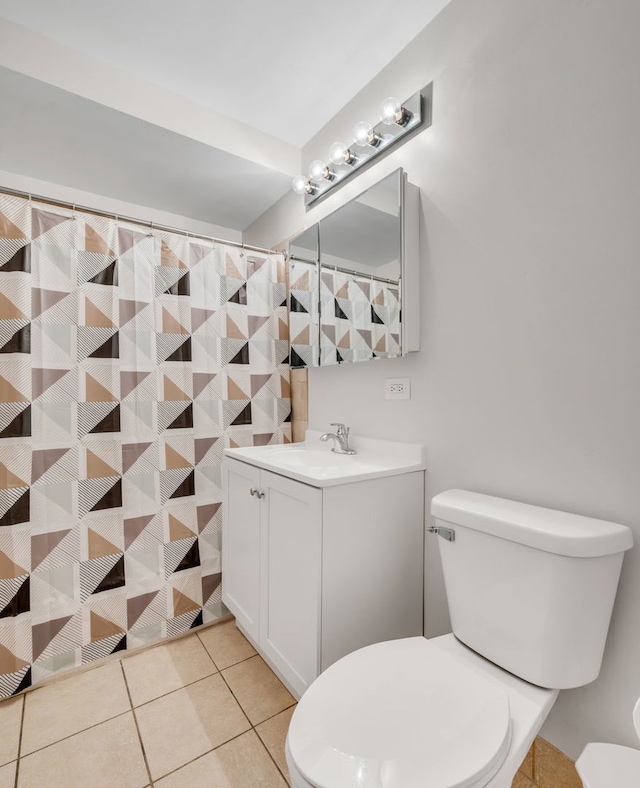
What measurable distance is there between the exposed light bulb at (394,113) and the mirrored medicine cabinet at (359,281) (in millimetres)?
228

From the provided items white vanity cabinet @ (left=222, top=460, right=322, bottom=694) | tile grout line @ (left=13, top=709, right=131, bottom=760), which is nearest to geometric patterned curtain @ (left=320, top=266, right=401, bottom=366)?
white vanity cabinet @ (left=222, top=460, right=322, bottom=694)

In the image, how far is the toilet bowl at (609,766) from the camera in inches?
33.2

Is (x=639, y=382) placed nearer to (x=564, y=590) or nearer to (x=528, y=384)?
(x=528, y=384)

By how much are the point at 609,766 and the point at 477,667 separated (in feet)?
1.00

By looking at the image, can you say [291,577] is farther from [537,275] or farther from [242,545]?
[537,275]

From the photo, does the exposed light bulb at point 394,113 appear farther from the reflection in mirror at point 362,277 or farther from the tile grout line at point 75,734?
the tile grout line at point 75,734

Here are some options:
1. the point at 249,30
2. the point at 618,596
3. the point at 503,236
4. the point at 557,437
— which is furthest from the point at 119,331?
the point at 618,596

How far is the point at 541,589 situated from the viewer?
92 cm

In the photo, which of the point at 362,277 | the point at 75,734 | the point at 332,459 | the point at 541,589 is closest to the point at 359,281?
the point at 362,277

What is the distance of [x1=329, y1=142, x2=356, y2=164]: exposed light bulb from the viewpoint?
Answer: 69.4 inches

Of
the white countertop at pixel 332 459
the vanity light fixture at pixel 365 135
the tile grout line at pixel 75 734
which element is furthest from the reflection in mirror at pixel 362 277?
the tile grout line at pixel 75 734

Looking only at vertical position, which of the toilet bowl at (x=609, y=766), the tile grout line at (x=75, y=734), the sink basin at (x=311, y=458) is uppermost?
the sink basin at (x=311, y=458)

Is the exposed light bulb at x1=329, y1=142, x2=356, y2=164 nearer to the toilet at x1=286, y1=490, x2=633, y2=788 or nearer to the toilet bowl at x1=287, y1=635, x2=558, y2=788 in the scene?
the toilet at x1=286, y1=490, x2=633, y2=788

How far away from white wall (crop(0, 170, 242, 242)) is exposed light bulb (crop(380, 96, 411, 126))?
116 centimetres
